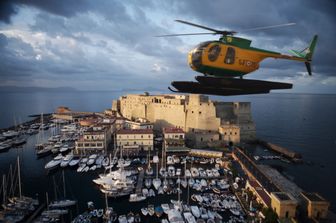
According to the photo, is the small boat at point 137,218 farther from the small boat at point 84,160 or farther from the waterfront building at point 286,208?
the small boat at point 84,160

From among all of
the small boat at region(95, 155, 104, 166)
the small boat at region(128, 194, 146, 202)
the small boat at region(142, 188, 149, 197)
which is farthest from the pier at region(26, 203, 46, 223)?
the small boat at region(95, 155, 104, 166)

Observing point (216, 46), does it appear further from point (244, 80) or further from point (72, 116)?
point (72, 116)

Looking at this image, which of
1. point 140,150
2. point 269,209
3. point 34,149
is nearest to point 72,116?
point 34,149

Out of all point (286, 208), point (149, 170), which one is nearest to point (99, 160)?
point (149, 170)

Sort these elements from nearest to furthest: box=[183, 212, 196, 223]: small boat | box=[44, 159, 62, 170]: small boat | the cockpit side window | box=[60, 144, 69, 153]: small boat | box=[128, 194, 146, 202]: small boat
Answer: the cockpit side window
box=[183, 212, 196, 223]: small boat
box=[128, 194, 146, 202]: small boat
box=[44, 159, 62, 170]: small boat
box=[60, 144, 69, 153]: small boat

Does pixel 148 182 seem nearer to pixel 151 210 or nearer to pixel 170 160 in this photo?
pixel 151 210

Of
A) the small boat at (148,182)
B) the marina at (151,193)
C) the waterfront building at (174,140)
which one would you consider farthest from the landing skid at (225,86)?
the waterfront building at (174,140)

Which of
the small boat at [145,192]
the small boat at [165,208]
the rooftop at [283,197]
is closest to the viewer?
the rooftop at [283,197]

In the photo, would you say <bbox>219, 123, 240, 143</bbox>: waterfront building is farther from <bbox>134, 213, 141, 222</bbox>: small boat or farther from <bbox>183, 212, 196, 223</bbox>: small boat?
<bbox>134, 213, 141, 222</bbox>: small boat
